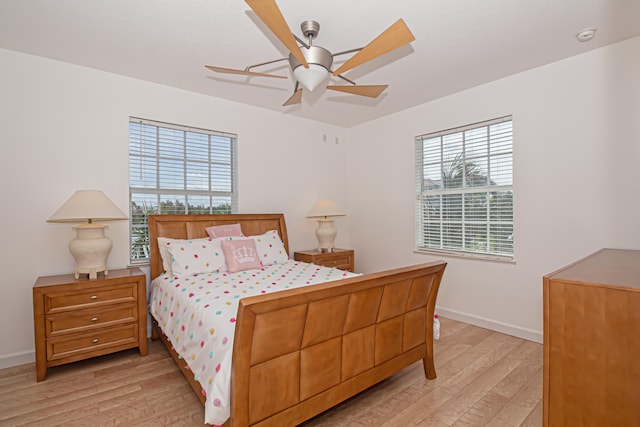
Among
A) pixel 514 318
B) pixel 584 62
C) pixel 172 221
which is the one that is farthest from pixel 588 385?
pixel 172 221

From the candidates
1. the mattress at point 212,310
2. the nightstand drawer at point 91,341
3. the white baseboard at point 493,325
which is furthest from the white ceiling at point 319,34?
the white baseboard at point 493,325

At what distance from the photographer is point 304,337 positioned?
5.40 feet

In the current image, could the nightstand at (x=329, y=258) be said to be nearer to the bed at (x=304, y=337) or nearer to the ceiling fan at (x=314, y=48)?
the bed at (x=304, y=337)

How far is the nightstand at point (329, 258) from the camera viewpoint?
4.14 m

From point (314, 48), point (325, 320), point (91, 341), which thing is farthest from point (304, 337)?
point (91, 341)

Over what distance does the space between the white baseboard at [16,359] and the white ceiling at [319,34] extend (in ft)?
8.62

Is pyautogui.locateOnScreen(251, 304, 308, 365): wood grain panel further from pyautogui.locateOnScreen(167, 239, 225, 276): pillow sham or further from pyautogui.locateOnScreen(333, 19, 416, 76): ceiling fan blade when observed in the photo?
pyautogui.locateOnScreen(167, 239, 225, 276): pillow sham

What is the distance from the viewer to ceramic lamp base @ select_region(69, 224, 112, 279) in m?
2.68

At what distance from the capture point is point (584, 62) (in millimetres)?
2771

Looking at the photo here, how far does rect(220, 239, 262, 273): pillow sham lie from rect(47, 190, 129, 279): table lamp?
974 millimetres

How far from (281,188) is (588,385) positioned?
144 inches

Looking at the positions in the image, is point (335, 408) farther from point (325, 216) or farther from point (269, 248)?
point (325, 216)

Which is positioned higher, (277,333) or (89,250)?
(89,250)

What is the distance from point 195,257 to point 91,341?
1043mm
